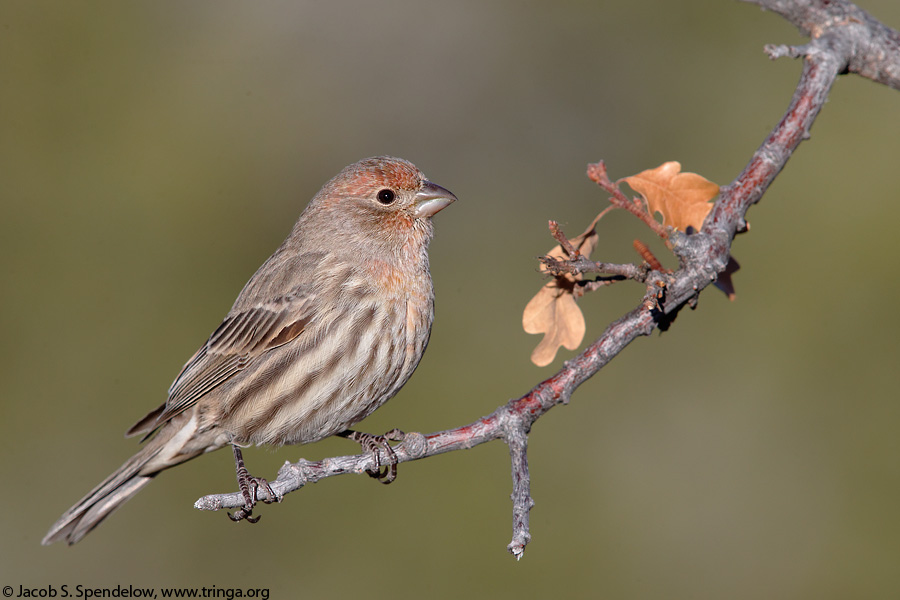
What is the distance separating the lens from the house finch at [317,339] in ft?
15.7

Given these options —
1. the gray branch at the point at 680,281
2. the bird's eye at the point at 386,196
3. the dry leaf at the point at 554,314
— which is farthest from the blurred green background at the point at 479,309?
the dry leaf at the point at 554,314

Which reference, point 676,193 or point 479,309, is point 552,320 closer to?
point 676,193

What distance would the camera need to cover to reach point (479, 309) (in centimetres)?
762

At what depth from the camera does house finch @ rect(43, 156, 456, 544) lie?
15.7ft

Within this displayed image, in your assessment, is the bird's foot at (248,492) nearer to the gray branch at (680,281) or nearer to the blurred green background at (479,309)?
the gray branch at (680,281)

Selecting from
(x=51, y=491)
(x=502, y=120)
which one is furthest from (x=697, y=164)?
(x=51, y=491)

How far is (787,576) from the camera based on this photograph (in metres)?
6.22

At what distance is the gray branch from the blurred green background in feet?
8.70

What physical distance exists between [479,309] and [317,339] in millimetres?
2943

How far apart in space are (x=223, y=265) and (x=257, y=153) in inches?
52.4

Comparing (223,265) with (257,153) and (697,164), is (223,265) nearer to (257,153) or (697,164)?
(257,153)

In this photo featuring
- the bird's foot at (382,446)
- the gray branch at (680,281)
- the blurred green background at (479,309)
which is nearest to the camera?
the gray branch at (680,281)

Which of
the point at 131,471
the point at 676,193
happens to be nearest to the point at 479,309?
the point at 131,471

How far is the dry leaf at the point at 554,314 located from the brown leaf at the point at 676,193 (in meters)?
0.31
